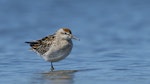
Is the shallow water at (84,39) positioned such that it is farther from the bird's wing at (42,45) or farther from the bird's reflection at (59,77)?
the bird's wing at (42,45)

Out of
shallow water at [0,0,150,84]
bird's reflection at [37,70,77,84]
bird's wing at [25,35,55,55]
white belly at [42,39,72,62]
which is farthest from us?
bird's wing at [25,35,55,55]

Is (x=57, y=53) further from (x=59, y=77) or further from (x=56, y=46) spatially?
(x=59, y=77)

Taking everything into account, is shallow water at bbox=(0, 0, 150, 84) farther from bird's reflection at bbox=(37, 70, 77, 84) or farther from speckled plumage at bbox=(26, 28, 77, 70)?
speckled plumage at bbox=(26, 28, 77, 70)

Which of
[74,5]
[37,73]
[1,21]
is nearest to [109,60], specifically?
[37,73]

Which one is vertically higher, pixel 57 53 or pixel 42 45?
pixel 42 45

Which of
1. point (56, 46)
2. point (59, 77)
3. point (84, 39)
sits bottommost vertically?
point (59, 77)

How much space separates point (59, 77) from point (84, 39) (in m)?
6.15

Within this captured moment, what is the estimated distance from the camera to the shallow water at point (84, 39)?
43.8 feet

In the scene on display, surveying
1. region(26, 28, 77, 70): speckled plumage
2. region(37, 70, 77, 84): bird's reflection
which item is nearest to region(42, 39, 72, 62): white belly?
region(26, 28, 77, 70): speckled plumage

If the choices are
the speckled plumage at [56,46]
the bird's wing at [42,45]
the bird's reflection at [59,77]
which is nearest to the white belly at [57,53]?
the speckled plumage at [56,46]

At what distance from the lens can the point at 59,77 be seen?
13.3m

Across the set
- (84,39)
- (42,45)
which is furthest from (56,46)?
(84,39)

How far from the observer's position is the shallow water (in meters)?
13.4

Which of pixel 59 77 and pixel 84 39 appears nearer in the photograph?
pixel 59 77
